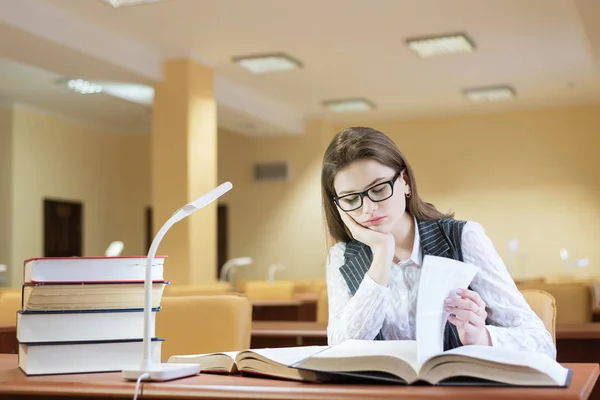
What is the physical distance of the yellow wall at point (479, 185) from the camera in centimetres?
1170

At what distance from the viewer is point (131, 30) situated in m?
7.73

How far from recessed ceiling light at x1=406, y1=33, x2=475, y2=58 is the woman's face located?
6.46 m

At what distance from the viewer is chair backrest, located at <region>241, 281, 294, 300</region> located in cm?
657

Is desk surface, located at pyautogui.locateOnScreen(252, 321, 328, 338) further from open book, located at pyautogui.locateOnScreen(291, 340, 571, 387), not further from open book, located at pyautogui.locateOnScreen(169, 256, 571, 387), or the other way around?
open book, located at pyautogui.locateOnScreen(291, 340, 571, 387)

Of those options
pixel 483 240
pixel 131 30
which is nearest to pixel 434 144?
pixel 131 30

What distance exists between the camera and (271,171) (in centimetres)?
1261

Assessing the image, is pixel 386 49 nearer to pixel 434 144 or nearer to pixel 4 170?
pixel 434 144

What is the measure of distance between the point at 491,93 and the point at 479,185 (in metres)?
1.84

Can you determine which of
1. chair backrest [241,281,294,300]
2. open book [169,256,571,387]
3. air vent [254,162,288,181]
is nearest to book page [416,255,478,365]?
open book [169,256,571,387]

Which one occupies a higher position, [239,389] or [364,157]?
[364,157]

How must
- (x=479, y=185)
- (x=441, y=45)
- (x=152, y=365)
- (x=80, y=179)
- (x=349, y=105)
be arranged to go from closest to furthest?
(x=152, y=365), (x=441, y=45), (x=349, y=105), (x=479, y=185), (x=80, y=179)

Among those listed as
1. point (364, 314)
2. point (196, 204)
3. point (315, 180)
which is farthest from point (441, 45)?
point (196, 204)

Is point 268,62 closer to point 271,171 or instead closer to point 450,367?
point 271,171

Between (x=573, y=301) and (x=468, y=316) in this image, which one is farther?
(x=573, y=301)
